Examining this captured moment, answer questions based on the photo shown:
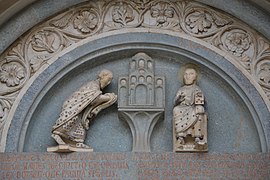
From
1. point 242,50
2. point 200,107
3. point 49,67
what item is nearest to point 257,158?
point 200,107

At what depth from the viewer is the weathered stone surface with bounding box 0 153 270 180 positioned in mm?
6371

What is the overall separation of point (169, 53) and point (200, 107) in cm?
86

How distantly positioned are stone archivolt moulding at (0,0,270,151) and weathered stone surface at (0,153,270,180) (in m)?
0.83

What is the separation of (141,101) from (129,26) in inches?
38.7

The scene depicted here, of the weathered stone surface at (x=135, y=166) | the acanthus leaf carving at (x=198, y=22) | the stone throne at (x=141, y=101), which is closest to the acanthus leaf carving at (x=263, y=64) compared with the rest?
the acanthus leaf carving at (x=198, y=22)

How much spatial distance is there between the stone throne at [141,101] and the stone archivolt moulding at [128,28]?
2.04 feet

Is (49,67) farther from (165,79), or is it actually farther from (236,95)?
(236,95)

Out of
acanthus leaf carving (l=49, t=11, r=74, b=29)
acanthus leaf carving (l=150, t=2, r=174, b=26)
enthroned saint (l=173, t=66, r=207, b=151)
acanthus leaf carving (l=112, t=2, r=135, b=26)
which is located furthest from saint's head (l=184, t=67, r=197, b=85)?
acanthus leaf carving (l=49, t=11, r=74, b=29)

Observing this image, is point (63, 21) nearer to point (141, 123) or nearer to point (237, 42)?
point (141, 123)

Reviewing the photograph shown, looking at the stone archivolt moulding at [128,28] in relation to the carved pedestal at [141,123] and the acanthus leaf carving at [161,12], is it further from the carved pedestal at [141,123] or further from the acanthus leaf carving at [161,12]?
the carved pedestal at [141,123]

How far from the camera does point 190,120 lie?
6.62 metres

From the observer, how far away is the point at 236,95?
6.95m

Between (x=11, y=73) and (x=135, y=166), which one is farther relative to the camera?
(x=11, y=73)

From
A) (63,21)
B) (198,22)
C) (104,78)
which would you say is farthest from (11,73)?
(198,22)
